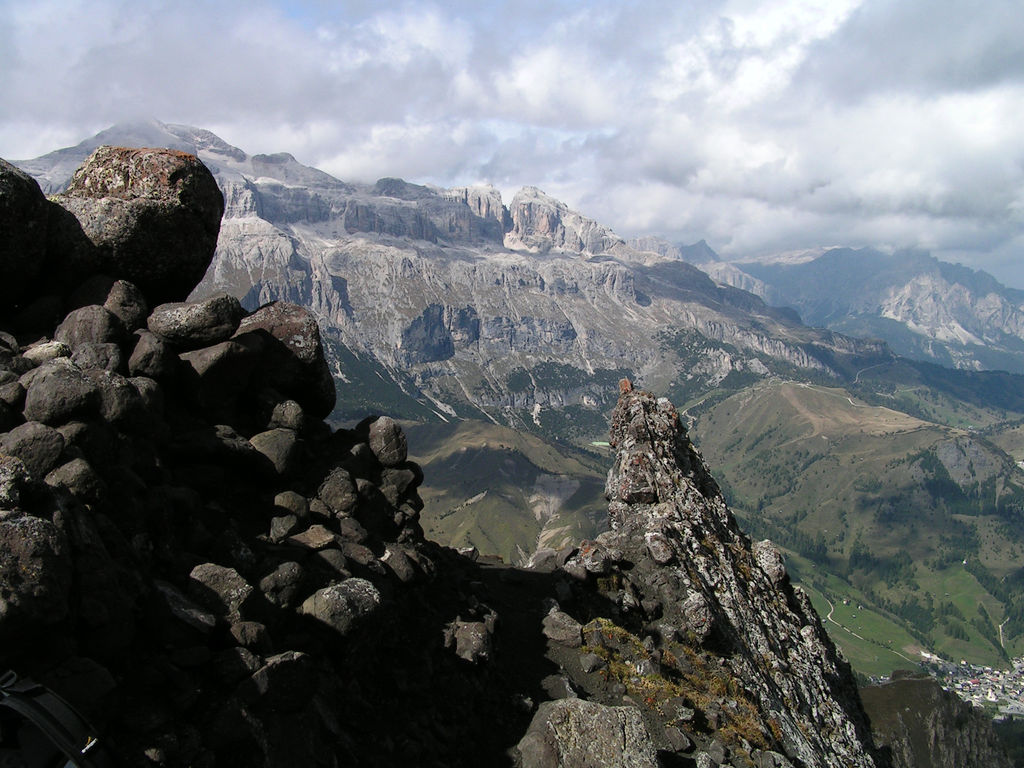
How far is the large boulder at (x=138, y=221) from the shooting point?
26.0 m

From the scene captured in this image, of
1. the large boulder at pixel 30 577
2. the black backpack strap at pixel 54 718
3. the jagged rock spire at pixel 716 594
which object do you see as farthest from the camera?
the jagged rock spire at pixel 716 594

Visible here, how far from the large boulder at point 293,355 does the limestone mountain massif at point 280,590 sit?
132 mm

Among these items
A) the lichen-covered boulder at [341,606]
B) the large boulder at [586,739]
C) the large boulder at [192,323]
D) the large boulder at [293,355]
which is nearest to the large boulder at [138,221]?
the large boulder at [192,323]

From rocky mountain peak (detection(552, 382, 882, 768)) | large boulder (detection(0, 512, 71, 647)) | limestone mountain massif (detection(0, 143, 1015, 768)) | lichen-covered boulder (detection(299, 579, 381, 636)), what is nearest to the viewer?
large boulder (detection(0, 512, 71, 647))

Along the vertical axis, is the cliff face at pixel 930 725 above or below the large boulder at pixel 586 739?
below

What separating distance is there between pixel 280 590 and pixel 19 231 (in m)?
17.0

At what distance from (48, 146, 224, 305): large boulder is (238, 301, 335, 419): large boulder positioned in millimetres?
4021

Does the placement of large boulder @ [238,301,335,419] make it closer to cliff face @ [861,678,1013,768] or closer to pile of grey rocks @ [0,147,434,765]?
pile of grey rocks @ [0,147,434,765]

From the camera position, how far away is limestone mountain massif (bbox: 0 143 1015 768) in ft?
43.8

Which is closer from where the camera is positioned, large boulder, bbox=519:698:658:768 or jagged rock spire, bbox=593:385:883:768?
large boulder, bbox=519:698:658:768

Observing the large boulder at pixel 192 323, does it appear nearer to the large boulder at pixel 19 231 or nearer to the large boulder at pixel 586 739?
the large boulder at pixel 19 231

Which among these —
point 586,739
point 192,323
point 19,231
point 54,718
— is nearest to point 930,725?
point 586,739

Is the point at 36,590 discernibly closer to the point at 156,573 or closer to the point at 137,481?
the point at 156,573

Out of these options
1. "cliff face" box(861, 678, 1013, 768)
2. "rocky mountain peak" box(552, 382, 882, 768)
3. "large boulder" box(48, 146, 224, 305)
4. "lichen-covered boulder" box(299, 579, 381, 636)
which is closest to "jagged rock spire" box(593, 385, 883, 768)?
"rocky mountain peak" box(552, 382, 882, 768)
